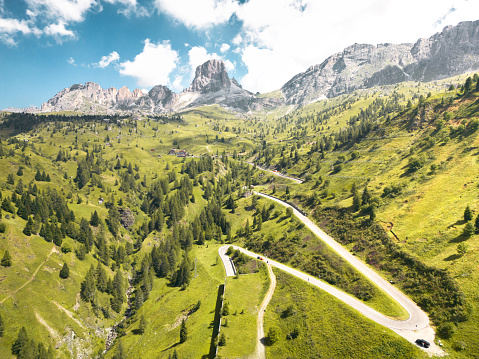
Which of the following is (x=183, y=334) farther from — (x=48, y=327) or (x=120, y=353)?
(x=48, y=327)

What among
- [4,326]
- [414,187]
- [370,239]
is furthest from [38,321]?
[414,187]

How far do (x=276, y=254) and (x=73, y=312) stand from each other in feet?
325

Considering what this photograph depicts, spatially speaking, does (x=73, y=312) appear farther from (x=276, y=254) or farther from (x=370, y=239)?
(x=370, y=239)

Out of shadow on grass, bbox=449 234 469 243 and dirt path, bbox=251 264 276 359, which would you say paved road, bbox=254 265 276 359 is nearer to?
dirt path, bbox=251 264 276 359

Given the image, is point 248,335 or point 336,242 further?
point 336,242

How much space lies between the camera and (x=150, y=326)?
103 metres

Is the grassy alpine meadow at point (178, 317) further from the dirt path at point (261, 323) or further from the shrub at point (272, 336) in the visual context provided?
the shrub at point (272, 336)

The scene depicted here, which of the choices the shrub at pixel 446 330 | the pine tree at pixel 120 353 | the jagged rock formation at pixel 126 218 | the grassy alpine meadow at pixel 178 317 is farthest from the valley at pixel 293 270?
the jagged rock formation at pixel 126 218

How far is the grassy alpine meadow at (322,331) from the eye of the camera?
52.1 m

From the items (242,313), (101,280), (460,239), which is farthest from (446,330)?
(101,280)

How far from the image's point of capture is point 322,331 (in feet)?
203

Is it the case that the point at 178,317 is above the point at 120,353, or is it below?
above

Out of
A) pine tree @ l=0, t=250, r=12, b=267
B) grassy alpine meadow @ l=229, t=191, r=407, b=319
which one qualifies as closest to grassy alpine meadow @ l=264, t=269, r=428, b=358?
grassy alpine meadow @ l=229, t=191, r=407, b=319

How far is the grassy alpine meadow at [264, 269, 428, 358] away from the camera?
52053mm
